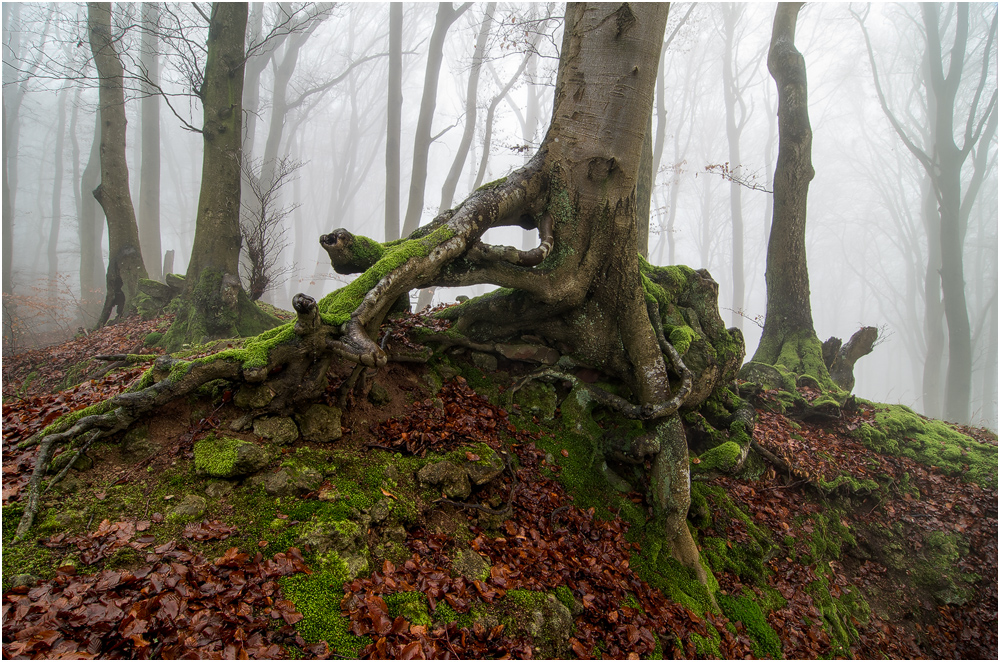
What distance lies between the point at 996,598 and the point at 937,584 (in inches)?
20.5

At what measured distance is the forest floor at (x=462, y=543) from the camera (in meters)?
2.33

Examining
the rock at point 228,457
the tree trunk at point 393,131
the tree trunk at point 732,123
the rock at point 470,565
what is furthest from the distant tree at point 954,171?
the rock at point 228,457

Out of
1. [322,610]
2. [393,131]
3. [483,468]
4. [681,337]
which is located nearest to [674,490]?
[681,337]

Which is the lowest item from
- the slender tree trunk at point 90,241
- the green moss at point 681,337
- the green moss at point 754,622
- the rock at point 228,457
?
the green moss at point 754,622

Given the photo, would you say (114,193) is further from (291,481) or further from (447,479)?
(447,479)

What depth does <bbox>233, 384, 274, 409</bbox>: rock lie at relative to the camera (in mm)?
3494

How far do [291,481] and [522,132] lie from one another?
99.6 ft

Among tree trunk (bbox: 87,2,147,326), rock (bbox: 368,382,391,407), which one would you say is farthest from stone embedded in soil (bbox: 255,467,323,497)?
tree trunk (bbox: 87,2,147,326)

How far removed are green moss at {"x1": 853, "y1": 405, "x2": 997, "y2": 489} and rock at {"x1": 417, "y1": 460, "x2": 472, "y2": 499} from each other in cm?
662

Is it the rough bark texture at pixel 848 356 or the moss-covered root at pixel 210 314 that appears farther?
the rough bark texture at pixel 848 356

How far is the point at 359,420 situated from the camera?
3.94 meters

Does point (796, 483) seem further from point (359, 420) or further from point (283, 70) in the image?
point (283, 70)

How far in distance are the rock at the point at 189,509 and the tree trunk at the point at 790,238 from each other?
9270 millimetres

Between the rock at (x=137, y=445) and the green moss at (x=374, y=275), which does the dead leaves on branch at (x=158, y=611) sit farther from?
the green moss at (x=374, y=275)
